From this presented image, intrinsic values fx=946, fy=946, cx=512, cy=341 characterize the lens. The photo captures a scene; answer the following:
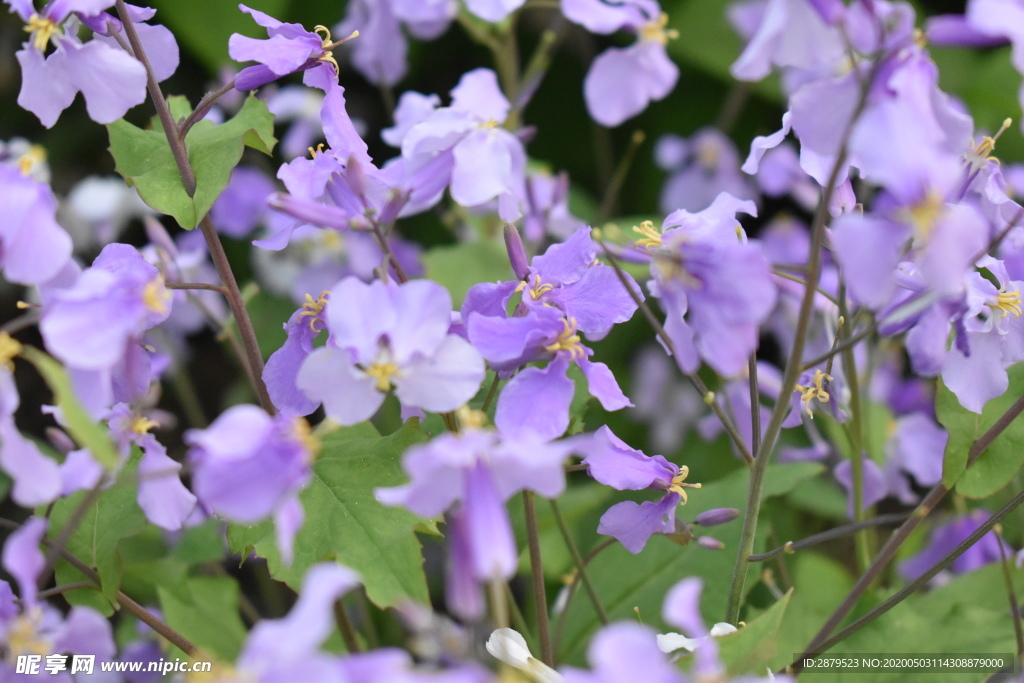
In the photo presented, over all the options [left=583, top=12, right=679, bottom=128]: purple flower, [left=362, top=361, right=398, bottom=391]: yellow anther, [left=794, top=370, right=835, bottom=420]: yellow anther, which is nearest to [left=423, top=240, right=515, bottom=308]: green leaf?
[left=583, top=12, right=679, bottom=128]: purple flower

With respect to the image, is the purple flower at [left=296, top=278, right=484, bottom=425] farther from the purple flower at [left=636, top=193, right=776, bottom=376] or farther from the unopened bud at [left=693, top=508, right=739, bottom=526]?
the unopened bud at [left=693, top=508, right=739, bottom=526]

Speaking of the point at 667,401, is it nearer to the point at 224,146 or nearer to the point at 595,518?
the point at 595,518

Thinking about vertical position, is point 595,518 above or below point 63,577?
below

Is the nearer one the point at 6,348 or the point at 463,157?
the point at 6,348

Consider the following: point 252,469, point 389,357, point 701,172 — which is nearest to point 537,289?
point 389,357

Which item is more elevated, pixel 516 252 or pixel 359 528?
pixel 516 252

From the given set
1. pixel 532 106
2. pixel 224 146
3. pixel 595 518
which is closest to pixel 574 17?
pixel 224 146

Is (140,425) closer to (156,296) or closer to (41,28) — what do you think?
(156,296)
